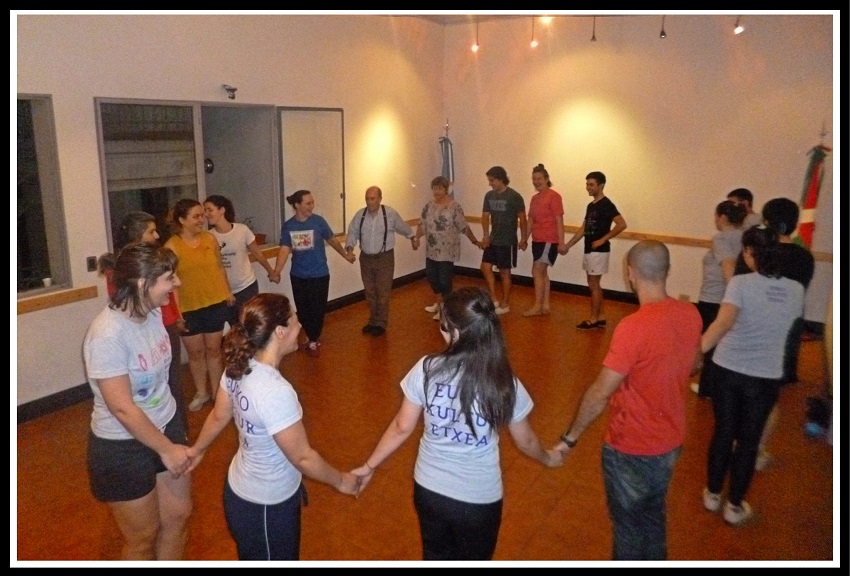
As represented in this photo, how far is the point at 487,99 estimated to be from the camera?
26.2 feet

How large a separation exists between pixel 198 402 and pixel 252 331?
278cm

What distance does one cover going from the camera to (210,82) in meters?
5.21

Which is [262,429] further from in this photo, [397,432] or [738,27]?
[738,27]

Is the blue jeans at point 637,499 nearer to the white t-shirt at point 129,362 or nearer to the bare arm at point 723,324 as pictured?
the bare arm at point 723,324

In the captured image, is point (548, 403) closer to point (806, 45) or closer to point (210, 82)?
point (210, 82)

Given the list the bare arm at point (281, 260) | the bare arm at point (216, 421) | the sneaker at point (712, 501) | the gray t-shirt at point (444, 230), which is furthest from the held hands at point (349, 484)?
the gray t-shirt at point (444, 230)

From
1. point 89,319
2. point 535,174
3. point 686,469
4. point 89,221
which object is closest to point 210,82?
point 89,221

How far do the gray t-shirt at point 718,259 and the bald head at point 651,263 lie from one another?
1.87m

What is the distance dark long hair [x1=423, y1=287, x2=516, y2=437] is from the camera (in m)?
1.88

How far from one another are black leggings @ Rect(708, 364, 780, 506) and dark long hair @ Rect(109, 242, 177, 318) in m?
2.48

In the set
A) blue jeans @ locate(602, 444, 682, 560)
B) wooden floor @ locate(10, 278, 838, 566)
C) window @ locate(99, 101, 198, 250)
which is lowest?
wooden floor @ locate(10, 278, 838, 566)

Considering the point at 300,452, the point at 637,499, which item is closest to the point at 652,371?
the point at 637,499

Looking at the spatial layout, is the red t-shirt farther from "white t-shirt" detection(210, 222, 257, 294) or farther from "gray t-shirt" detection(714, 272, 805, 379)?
"white t-shirt" detection(210, 222, 257, 294)

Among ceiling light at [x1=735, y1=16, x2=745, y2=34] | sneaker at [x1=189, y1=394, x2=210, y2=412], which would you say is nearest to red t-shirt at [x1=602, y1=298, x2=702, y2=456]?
sneaker at [x1=189, y1=394, x2=210, y2=412]
